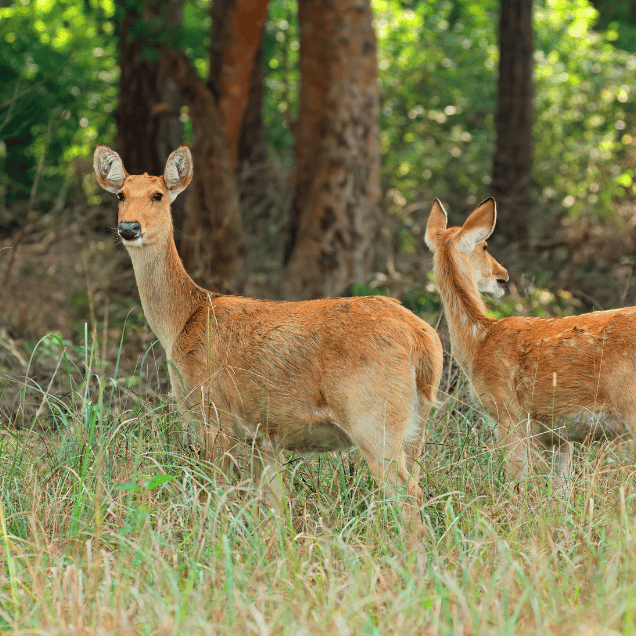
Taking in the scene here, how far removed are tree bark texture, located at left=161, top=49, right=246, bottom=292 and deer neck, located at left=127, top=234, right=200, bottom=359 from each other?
16.1ft

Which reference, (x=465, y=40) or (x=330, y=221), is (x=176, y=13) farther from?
(x=465, y=40)

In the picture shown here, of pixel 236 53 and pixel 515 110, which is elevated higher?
pixel 236 53

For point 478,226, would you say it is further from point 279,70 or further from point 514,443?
point 279,70

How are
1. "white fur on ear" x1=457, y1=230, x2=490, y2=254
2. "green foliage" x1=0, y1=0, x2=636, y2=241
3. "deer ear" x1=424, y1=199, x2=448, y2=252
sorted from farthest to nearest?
"green foliage" x1=0, y1=0, x2=636, y2=241 → "deer ear" x1=424, y1=199, x2=448, y2=252 → "white fur on ear" x1=457, y1=230, x2=490, y2=254

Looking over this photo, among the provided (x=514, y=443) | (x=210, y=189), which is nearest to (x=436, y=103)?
(x=210, y=189)

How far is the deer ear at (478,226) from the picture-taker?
5.38 meters

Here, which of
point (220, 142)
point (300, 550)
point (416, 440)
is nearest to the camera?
point (300, 550)

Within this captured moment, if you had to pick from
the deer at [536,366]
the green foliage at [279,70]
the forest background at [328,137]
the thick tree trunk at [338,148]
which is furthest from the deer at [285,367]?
the green foliage at [279,70]

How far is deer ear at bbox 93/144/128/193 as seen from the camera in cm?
534

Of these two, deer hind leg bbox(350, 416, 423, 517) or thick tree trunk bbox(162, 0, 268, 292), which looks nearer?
deer hind leg bbox(350, 416, 423, 517)

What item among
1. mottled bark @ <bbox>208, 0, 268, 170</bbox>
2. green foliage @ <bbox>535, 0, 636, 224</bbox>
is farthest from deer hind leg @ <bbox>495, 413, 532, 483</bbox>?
green foliage @ <bbox>535, 0, 636, 224</bbox>

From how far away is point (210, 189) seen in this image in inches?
409

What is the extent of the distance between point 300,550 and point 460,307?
2.05m

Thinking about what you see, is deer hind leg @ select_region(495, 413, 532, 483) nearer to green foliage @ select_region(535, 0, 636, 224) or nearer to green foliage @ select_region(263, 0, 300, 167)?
green foliage @ select_region(535, 0, 636, 224)
